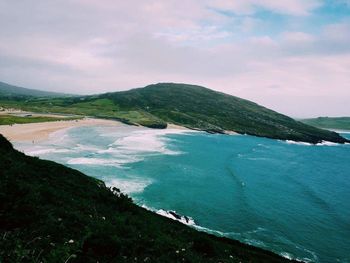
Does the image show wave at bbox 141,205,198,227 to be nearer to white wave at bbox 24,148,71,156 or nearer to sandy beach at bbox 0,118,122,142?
white wave at bbox 24,148,71,156

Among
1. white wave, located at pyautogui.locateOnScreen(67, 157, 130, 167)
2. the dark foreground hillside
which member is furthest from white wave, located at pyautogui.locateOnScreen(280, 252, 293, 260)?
white wave, located at pyautogui.locateOnScreen(67, 157, 130, 167)

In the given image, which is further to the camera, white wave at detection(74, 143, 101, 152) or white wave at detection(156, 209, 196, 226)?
white wave at detection(74, 143, 101, 152)

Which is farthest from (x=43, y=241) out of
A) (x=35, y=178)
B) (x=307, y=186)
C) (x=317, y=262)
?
(x=307, y=186)

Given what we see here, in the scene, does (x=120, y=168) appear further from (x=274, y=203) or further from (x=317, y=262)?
(x=317, y=262)

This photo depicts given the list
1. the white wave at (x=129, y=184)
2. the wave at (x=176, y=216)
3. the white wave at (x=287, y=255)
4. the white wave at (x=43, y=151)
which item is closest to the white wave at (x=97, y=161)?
the white wave at (x=43, y=151)

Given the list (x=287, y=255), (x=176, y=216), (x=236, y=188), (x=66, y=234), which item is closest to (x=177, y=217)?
(x=176, y=216)

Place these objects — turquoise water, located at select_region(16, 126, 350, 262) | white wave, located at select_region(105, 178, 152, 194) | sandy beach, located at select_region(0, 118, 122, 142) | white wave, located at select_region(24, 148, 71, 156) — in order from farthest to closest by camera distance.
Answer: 1. sandy beach, located at select_region(0, 118, 122, 142)
2. white wave, located at select_region(24, 148, 71, 156)
3. white wave, located at select_region(105, 178, 152, 194)
4. turquoise water, located at select_region(16, 126, 350, 262)
